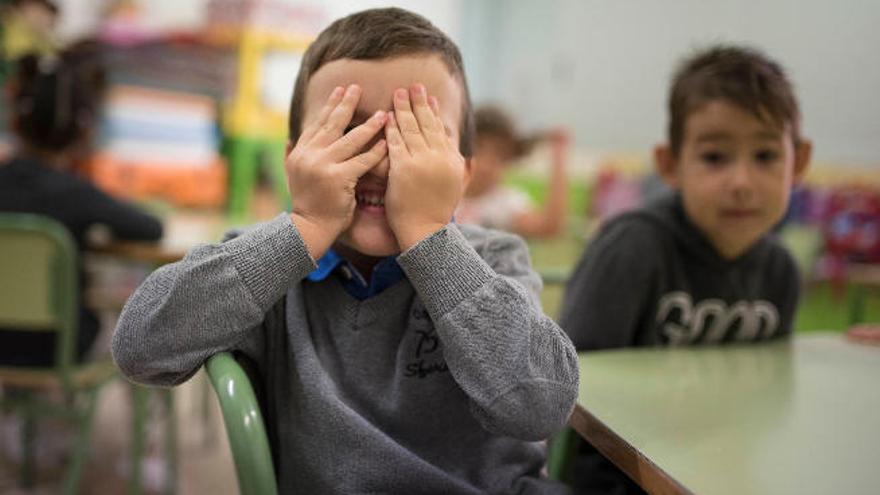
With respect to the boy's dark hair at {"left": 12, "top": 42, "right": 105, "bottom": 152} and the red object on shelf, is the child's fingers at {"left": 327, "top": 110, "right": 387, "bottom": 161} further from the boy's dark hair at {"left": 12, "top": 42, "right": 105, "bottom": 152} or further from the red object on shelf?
the red object on shelf

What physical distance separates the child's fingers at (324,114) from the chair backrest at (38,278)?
3.15 feet

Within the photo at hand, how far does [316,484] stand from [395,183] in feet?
0.98

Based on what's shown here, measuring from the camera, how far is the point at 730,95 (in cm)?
107

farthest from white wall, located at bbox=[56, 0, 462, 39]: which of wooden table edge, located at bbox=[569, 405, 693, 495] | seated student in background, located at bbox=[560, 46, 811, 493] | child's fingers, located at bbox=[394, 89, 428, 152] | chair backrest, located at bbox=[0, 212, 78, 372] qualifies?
wooden table edge, located at bbox=[569, 405, 693, 495]

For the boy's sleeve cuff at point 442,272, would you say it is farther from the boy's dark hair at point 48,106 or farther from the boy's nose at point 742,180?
the boy's dark hair at point 48,106

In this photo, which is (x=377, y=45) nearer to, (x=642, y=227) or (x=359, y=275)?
(x=359, y=275)

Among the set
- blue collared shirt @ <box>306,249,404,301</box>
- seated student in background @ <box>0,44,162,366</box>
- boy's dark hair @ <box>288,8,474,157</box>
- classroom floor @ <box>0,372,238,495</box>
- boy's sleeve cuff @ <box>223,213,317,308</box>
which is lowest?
classroom floor @ <box>0,372,238,495</box>

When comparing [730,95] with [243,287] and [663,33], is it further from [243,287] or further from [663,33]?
[663,33]

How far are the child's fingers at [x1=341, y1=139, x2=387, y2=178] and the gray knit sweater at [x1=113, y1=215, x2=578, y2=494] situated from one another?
8cm

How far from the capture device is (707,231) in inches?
44.9

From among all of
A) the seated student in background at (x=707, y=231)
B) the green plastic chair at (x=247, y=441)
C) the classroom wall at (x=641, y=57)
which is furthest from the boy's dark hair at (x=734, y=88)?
the classroom wall at (x=641, y=57)

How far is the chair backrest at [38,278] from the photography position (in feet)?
4.54

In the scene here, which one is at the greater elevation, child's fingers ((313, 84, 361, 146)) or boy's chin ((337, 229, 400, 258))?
child's fingers ((313, 84, 361, 146))

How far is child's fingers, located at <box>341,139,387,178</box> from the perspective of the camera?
631mm
